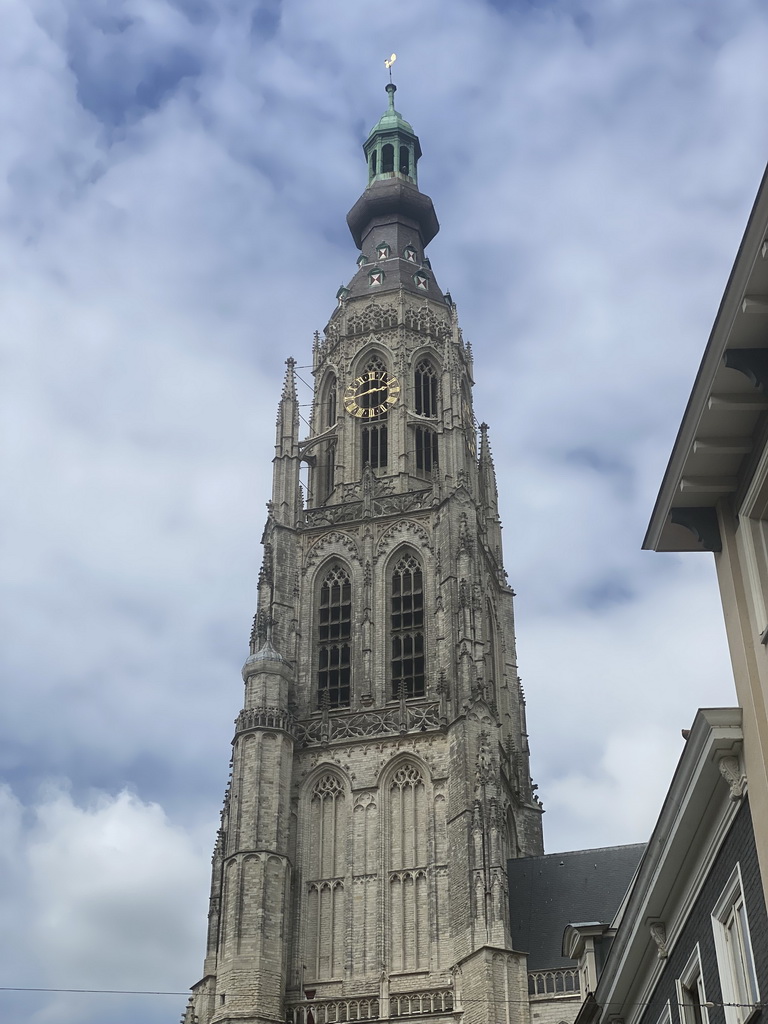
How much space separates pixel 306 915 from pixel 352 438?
22.2 m

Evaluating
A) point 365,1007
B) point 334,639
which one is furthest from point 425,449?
point 365,1007

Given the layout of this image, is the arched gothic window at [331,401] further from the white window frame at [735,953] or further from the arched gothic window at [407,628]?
the white window frame at [735,953]

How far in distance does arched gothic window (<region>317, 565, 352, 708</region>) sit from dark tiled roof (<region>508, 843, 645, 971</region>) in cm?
934

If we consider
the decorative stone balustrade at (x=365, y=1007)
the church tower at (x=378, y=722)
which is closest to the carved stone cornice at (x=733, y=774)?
the church tower at (x=378, y=722)

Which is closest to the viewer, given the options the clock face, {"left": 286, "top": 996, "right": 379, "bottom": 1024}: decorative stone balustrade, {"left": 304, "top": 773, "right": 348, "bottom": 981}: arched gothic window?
{"left": 286, "top": 996, "right": 379, "bottom": 1024}: decorative stone balustrade

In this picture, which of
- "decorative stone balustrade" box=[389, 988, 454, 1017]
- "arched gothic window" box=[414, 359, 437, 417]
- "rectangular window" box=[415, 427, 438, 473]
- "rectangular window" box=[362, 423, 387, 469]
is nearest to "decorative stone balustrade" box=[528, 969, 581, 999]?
"decorative stone balustrade" box=[389, 988, 454, 1017]

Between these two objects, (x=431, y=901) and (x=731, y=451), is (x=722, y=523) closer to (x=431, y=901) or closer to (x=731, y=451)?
(x=731, y=451)

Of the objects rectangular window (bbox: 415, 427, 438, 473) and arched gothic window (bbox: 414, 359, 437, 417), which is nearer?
rectangular window (bbox: 415, 427, 438, 473)

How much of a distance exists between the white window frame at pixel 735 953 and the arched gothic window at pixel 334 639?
39886 millimetres

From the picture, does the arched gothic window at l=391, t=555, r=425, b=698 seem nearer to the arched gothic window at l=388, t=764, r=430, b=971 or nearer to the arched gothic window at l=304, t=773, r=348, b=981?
the arched gothic window at l=388, t=764, r=430, b=971

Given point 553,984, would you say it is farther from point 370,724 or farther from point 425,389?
point 425,389

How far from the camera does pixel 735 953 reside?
14781mm

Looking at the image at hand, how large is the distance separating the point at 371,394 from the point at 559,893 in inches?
973

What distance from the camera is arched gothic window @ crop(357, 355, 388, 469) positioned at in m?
62.7
